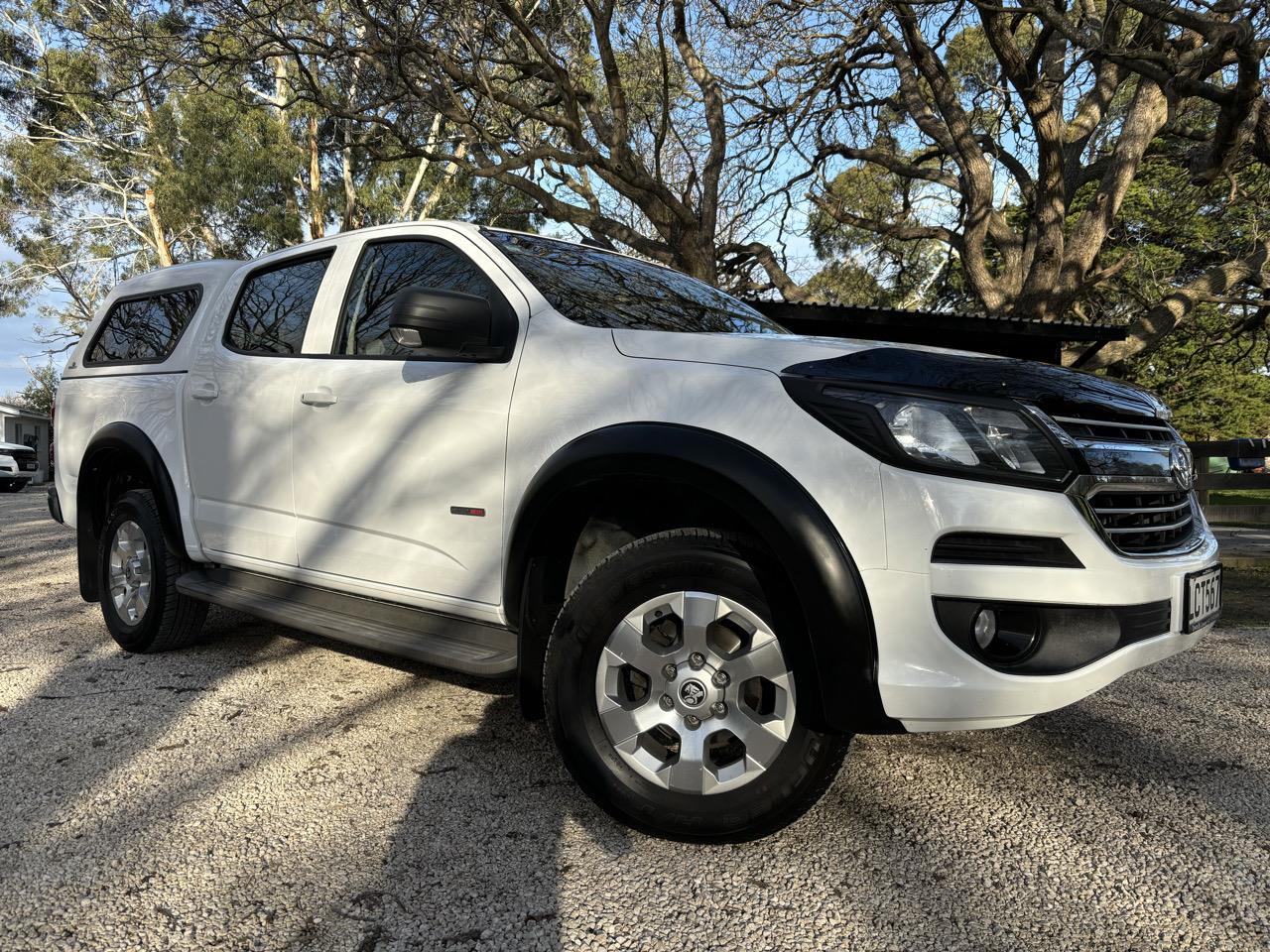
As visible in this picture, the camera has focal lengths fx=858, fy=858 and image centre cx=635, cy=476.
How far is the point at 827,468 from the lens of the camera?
2.06 m

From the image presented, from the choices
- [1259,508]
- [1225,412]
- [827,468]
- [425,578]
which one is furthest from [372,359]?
[1225,412]

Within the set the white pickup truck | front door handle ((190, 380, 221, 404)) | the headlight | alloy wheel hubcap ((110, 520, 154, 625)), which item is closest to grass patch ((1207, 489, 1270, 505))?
the white pickup truck

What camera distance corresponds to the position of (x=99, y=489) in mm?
4512

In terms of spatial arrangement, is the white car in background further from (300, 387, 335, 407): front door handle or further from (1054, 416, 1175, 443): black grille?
(1054, 416, 1175, 443): black grille

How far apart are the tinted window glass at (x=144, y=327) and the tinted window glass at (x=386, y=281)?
132cm

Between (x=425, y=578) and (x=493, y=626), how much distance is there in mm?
295

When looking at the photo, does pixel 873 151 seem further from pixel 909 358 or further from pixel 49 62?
pixel 49 62

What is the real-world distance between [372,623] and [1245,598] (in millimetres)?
6119

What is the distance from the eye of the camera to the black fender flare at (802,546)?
199 cm

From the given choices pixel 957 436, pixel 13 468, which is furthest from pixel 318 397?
pixel 13 468

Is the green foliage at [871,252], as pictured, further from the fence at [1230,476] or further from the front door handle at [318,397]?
the front door handle at [318,397]

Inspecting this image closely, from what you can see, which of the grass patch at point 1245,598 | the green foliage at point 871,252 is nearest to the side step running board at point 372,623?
the grass patch at point 1245,598

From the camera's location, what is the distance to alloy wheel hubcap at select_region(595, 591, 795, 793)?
7.09 feet

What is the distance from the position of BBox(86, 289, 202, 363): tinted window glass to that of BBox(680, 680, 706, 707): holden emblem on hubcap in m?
3.23
